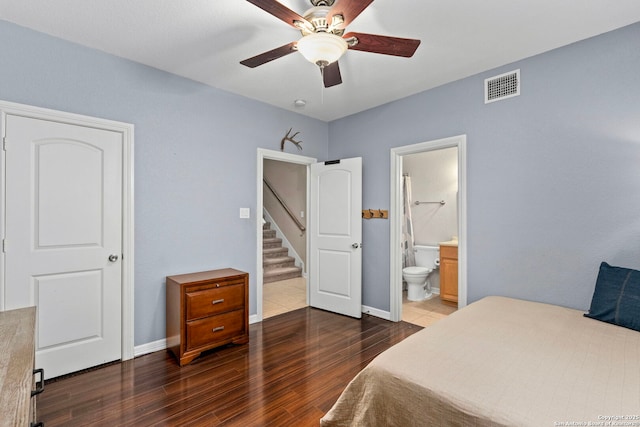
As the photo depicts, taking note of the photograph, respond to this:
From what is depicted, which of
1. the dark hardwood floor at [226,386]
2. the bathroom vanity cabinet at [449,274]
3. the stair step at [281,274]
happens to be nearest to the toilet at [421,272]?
the bathroom vanity cabinet at [449,274]

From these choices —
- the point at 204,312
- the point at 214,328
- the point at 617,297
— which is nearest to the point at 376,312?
the point at 214,328

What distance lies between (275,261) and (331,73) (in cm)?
449

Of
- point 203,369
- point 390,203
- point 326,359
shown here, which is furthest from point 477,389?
point 390,203

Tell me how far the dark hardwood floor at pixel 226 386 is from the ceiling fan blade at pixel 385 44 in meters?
2.34

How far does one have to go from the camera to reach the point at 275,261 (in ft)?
20.0

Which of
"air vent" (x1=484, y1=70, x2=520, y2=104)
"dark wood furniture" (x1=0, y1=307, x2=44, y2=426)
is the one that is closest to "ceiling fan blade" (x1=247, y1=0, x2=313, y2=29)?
"dark wood furniture" (x1=0, y1=307, x2=44, y2=426)

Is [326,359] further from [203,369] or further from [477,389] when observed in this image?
[477,389]

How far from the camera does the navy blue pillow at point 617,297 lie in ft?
6.14

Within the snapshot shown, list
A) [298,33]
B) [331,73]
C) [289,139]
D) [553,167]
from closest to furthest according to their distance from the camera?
[331,73], [298,33], [553,167], [289,139]

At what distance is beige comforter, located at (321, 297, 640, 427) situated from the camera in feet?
3.73

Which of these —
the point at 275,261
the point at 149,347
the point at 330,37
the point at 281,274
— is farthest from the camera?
the point at 275,261

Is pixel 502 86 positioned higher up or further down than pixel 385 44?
higher up

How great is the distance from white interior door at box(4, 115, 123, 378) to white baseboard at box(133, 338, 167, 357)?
6.1 inches

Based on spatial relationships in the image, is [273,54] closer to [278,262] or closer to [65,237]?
[65,237]
